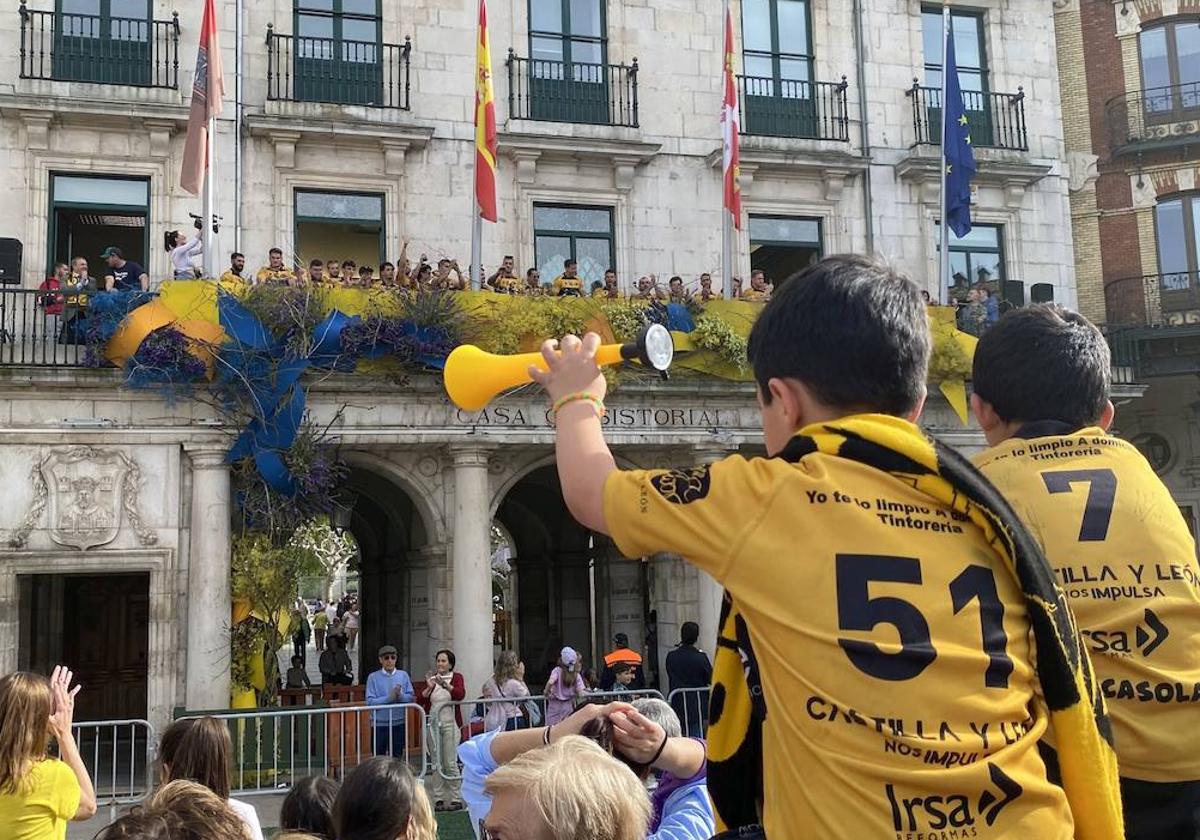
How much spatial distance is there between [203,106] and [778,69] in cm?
1097

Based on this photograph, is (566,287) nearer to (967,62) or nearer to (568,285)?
(568,285)

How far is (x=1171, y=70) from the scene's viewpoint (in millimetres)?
24750

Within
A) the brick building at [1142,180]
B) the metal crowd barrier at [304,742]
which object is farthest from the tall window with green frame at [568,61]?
the brick building at [1142,180]

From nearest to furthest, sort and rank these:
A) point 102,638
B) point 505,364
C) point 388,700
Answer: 1. point 505,364
2. point 388,700
3. point 102,638

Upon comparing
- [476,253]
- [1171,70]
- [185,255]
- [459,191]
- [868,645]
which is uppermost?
[1171,70]

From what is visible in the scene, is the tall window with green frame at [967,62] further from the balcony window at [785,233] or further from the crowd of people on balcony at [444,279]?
the crowd of people on balcony at [444,279]

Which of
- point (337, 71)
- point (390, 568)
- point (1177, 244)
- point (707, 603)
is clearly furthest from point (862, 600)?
point (1177, 244)

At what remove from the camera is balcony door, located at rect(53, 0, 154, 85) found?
57.1 feet

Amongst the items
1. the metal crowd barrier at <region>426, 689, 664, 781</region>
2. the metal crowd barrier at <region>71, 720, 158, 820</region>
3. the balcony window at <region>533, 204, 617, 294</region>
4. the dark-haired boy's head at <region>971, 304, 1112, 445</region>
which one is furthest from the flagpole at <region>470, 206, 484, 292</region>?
the dark-haired boy's head at <region>971, 304, 1112, 445</region>

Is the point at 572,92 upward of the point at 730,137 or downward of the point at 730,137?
upward

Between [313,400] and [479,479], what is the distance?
2.78m

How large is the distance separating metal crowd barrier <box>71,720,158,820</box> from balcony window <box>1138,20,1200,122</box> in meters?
23.8

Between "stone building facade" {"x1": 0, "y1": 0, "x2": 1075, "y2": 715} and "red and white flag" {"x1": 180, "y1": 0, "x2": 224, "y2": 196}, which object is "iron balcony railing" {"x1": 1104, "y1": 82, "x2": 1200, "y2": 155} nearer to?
"stone building facade" {"x1": 0, "y1": 0, "x2": 1075, "y2": 715}

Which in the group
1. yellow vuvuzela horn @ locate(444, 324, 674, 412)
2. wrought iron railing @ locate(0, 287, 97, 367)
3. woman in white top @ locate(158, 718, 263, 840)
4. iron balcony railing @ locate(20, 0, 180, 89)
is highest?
iron balcony railing @ locate(20, 0, 180, 89)
